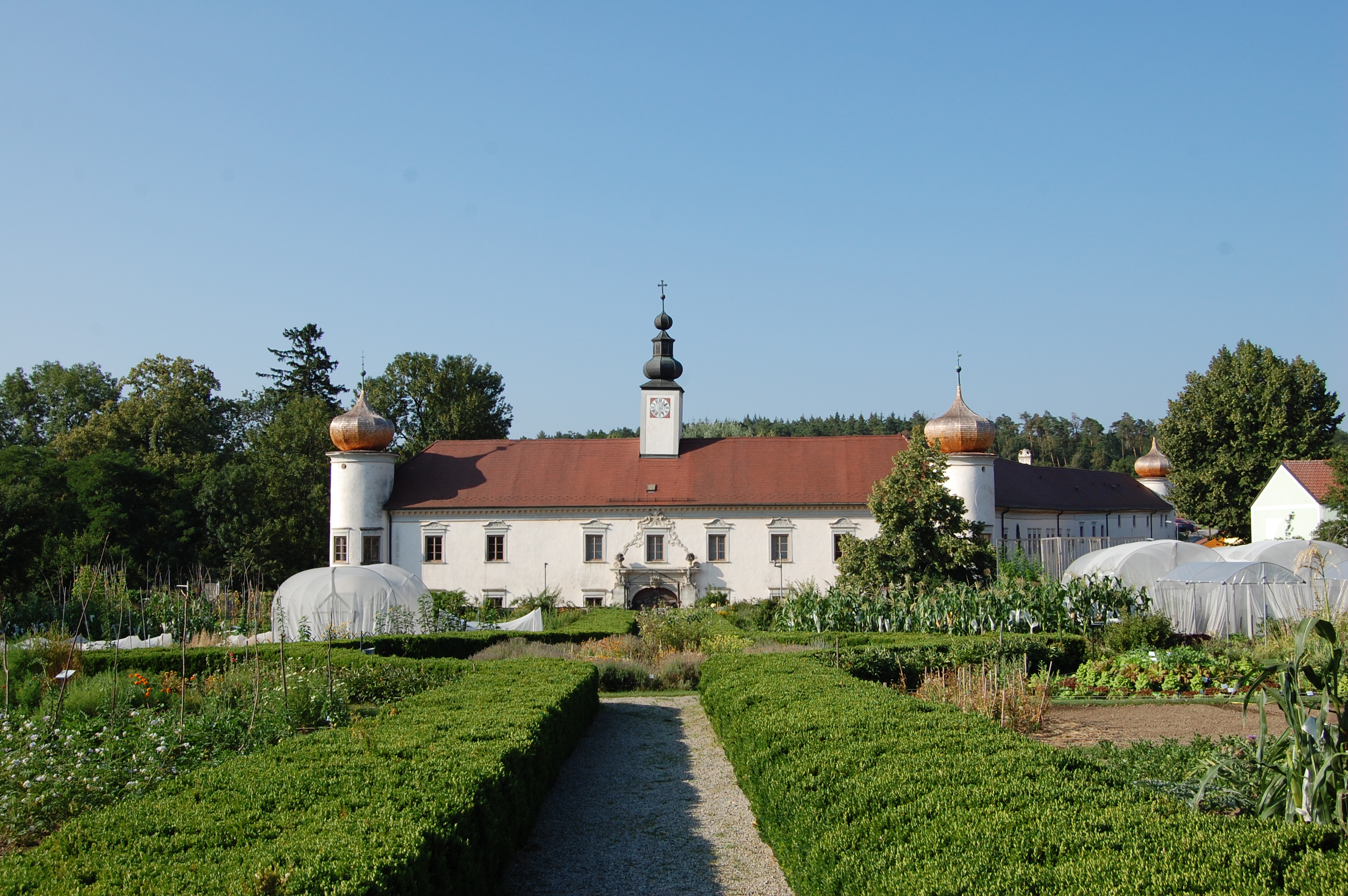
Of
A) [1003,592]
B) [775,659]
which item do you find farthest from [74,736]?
[1003,592]

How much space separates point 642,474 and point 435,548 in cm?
746

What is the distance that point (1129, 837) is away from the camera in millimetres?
4812

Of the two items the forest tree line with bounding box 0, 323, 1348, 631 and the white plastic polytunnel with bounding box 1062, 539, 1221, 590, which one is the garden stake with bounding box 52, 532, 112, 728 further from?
the white plastic polytunnel with bounding box 1062, 539, 1221, 590

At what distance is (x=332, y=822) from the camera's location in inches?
222

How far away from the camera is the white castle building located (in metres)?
32.9

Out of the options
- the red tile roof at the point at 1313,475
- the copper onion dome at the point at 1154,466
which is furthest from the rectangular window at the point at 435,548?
the copper onion dome at the point at 1154,466

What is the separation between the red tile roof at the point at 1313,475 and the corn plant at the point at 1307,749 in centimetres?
3800

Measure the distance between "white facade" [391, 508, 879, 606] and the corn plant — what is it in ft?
87.4

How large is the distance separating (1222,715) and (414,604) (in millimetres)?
15485

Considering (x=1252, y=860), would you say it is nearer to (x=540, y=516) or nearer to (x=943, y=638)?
(x=943, y=638)

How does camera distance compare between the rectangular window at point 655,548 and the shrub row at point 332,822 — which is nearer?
the shrub row at point 332,822

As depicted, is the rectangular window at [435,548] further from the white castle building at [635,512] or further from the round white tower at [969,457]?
the round white tower at [969,457]

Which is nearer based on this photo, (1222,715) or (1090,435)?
(1222,715)

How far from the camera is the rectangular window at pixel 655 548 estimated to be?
33281 millimetres
